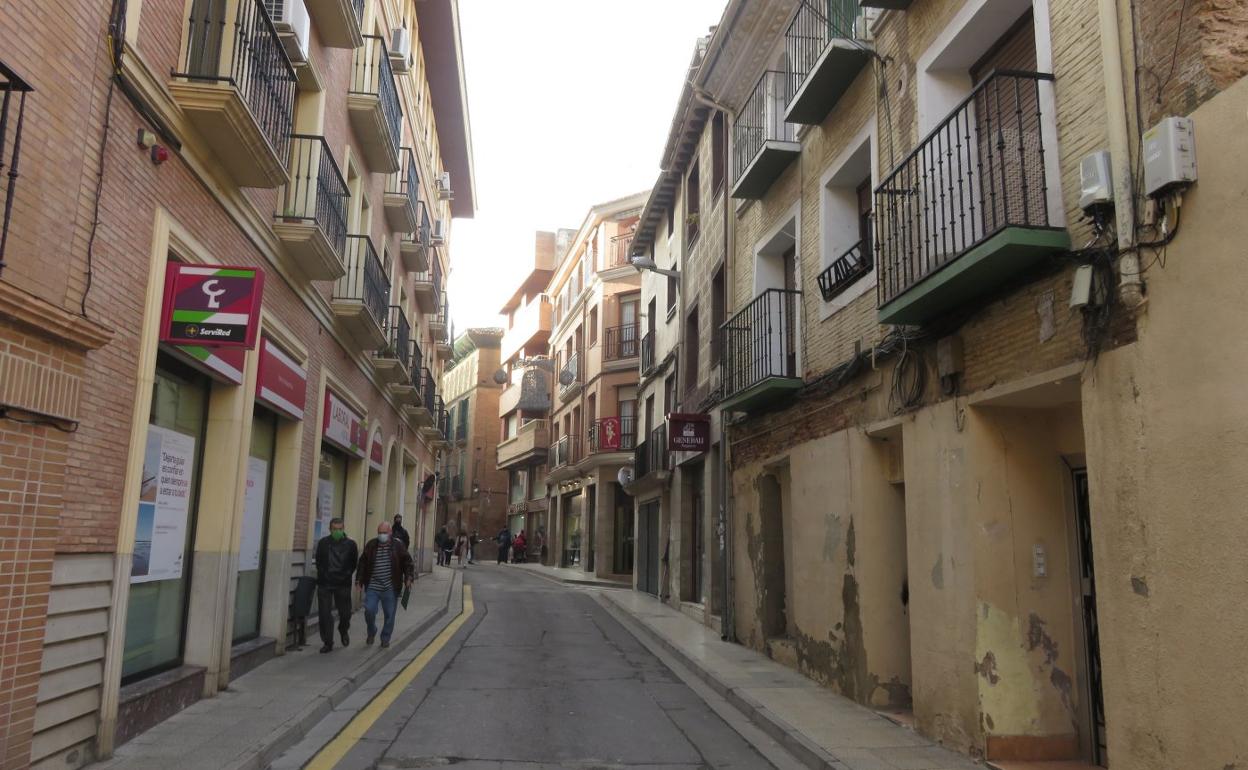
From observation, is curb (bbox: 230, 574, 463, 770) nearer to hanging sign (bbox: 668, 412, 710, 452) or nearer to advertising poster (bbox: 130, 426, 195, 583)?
advertising poster (bbox: 130, 426, 195, 583)

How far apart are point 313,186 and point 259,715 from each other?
592 cm

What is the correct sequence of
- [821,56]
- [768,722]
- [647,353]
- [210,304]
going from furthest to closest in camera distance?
1. [647,353]
2. [821,56]
3. [768,722]
4. [210,304]

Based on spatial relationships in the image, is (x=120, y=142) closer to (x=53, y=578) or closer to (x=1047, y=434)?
(x=53, y=578)

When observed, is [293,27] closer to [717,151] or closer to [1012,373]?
[1012,373]

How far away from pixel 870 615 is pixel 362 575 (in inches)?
263

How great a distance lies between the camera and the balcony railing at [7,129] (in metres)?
4.79

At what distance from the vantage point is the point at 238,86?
25.6 feet

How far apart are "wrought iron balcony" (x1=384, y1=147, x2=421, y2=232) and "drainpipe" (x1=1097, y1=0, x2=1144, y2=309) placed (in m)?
12.9

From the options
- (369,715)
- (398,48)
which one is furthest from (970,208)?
(398,48)

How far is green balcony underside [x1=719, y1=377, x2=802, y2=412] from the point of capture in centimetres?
1102

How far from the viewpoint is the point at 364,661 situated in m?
10.8

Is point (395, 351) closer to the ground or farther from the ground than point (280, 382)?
farther from the ground

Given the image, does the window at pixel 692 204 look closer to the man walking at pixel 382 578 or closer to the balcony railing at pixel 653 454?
the balcony railing at pixel 653 454

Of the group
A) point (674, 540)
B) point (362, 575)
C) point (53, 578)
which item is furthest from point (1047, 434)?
point (674, 540)
